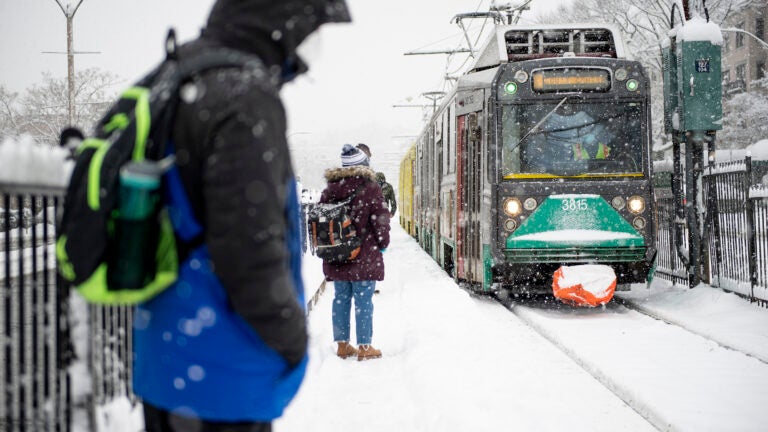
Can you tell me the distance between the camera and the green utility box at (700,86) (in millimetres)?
9109

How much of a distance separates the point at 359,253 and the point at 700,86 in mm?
6471

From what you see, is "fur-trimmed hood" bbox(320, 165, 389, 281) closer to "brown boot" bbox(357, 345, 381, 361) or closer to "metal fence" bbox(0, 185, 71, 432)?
"brown boot" bbox(357, 345, 381, 361)

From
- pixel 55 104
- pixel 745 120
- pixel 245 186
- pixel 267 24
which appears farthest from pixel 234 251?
pixel 55 104

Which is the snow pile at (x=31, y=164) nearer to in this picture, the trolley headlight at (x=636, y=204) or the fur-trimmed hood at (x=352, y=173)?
the fur-trimmed hood at (x=352, y=173)

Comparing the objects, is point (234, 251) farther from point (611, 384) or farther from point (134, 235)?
point (611, 384)

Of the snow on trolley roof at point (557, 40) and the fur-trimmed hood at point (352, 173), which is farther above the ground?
the snow on trolley roof at point (557, 40)

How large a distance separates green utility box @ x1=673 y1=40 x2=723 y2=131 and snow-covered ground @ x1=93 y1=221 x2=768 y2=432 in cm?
258

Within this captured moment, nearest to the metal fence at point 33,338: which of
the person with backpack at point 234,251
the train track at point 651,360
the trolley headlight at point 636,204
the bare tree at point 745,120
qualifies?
the person with backpack at point 234,251

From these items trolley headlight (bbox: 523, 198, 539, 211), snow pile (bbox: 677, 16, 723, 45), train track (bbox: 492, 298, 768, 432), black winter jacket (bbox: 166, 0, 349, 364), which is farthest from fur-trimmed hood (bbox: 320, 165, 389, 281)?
snow pile (bbox: 677, 16, 723, 45)

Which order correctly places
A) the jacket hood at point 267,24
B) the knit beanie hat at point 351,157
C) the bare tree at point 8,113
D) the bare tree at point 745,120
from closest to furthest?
the jacket hood at point 267,24 < the knit beanie hat at point 351,157 < the bare tree at point 745,120 < the bare tree at point 8,113

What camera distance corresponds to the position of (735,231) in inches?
335

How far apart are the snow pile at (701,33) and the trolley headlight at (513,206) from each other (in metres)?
3.81

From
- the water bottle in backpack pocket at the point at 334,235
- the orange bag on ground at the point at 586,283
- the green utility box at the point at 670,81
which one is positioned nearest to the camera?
the water bottle in backpack pocket at the point at 334,235

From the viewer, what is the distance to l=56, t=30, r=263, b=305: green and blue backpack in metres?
1.62
